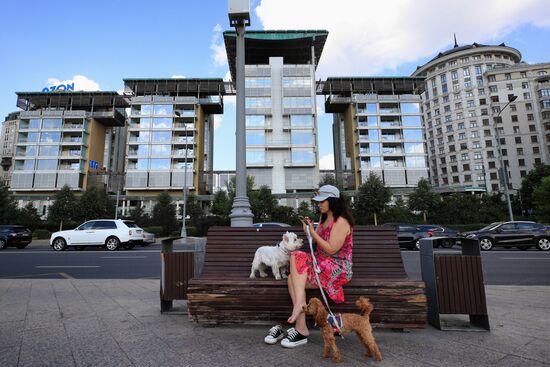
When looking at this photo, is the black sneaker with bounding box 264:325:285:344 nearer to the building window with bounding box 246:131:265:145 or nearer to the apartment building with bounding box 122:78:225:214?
the building window with bounding box 246:131:265:145

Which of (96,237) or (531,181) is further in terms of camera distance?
(531,181)

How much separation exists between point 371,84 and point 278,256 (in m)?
64.0

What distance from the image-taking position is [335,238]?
120 inches

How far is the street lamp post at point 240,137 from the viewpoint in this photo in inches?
314

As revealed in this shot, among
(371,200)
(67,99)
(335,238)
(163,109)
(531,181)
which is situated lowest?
(335,238)

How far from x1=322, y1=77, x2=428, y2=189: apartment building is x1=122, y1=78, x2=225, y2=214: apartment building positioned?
83.2ft

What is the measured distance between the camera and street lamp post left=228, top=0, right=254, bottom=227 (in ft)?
26.1

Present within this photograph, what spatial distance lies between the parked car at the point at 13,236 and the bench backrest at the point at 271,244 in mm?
20925

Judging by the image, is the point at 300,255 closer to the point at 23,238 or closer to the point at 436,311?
the point at 436,311

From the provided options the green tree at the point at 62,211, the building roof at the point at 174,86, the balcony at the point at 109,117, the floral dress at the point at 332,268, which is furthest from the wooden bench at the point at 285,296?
the balcony at the point at 109,117

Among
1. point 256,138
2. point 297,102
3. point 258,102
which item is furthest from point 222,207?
point 297,102

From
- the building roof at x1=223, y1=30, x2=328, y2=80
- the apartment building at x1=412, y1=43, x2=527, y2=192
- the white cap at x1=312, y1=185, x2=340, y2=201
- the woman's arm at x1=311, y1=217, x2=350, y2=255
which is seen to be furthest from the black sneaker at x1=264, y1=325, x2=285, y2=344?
the apartment building at x1=412, y1=43, x2=527, y2=192

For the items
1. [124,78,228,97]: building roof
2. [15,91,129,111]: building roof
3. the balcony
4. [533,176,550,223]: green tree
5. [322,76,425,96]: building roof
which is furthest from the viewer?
[322,76,425,96]: building roof

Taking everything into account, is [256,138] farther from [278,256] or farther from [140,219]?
[278,256]
